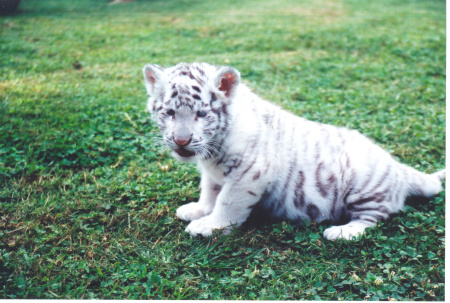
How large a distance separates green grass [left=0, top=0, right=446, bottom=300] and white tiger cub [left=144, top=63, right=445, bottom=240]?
156 millimetres

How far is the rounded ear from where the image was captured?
104 inches

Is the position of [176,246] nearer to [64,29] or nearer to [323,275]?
[323,275]

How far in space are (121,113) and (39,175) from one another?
121 cm

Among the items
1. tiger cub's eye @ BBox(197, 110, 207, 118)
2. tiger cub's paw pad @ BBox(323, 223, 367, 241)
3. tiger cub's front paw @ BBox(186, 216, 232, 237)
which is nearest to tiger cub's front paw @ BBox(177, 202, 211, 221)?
tiger cub's front paw @ BBox(186, 216, 232, 237)

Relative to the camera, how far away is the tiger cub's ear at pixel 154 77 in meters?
2.73

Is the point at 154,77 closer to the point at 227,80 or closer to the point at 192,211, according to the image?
the point at 227,80

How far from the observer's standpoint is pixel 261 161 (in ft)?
9.19

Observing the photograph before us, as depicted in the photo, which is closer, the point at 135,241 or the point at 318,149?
the point at 135,241

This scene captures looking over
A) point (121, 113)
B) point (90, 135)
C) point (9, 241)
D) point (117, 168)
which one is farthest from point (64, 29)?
point (9, 241)

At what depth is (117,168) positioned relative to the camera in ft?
11.5

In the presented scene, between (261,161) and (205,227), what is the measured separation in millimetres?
547

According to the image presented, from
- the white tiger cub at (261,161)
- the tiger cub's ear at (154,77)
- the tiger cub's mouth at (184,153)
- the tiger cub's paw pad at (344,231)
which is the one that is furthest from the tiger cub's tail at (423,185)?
the tiger cub's ear at (154,77)

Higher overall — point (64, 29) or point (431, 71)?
point (64, 29)

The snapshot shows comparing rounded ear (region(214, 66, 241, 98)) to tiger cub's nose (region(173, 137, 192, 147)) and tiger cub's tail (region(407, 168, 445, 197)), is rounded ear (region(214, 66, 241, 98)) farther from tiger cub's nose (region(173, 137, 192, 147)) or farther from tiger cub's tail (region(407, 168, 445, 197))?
tiger cub's tail (region(407, 168, 445, 197))
